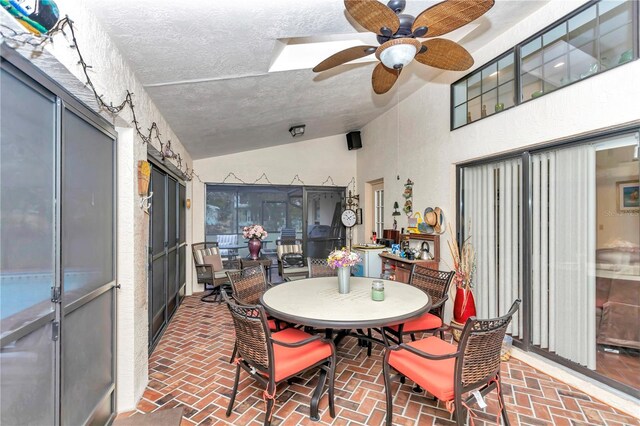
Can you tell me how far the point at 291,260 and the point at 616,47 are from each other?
5119mm

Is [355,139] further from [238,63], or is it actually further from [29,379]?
[29,379]

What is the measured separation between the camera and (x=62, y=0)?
4.26 feet

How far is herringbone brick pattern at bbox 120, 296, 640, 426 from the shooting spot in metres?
2.02

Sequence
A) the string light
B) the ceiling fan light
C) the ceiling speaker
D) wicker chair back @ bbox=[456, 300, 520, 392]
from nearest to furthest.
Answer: the string light, wicker chair back @ bbox=[456, 300, 520, 392], the ceiling fan light, the ceiling speaker

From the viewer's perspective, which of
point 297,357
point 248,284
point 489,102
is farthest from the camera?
point 489,102

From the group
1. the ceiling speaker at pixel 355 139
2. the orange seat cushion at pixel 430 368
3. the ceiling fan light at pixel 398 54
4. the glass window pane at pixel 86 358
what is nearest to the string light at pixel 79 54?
the glass window pane at pixel 86 358

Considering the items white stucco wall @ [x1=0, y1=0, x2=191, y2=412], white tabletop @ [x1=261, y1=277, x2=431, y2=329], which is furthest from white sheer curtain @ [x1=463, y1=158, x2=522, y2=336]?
white stucco wall @ [x1=0, y1=0, x2=191, y2=412]

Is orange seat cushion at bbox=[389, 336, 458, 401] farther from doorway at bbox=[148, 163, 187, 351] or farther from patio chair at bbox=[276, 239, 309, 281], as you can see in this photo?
patio chair at bbox=[276, 239, 309, 281]

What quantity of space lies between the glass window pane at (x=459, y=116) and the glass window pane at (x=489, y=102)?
0.27 metres

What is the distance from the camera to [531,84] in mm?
2768

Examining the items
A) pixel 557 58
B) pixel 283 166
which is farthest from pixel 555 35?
pixel 283 166

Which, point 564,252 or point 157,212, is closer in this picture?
point 564,252

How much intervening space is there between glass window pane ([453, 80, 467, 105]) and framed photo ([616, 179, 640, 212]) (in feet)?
6.26

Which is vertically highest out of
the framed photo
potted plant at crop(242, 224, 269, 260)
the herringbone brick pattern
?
the framed photo
